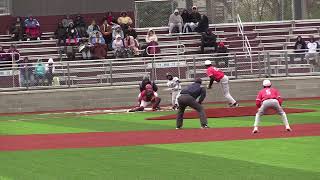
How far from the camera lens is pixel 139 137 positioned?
2048 cm

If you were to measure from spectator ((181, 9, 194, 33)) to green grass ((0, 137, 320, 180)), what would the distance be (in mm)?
24664

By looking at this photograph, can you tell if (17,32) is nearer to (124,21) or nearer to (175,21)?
(124,21)

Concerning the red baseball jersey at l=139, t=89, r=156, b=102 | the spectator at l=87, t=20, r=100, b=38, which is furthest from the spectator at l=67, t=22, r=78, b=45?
the red baseball jersey at l=139, t=89, r=156, b=102

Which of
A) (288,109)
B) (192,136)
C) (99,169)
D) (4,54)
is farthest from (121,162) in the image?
(4,54)

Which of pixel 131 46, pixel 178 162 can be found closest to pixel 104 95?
pixel 131 46

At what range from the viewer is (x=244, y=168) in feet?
43.9

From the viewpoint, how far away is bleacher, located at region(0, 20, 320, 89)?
119 feet

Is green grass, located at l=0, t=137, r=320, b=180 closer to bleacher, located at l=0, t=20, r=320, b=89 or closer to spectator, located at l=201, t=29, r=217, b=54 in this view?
bleacher, located at l=0, t=20, r=320, b=89

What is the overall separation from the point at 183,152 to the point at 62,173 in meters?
3.68

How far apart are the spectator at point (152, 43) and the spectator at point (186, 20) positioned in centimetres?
242

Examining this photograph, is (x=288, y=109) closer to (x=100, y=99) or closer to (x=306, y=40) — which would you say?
(x=100, y=99)

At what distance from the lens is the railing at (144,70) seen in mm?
35500

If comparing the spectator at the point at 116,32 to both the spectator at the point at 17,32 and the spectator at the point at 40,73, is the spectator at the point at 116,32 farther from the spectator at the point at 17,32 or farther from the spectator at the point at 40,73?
the spectator at the point at 40,73

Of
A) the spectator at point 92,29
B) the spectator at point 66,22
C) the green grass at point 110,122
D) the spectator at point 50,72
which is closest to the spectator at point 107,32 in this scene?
the spectator at point 92,29
